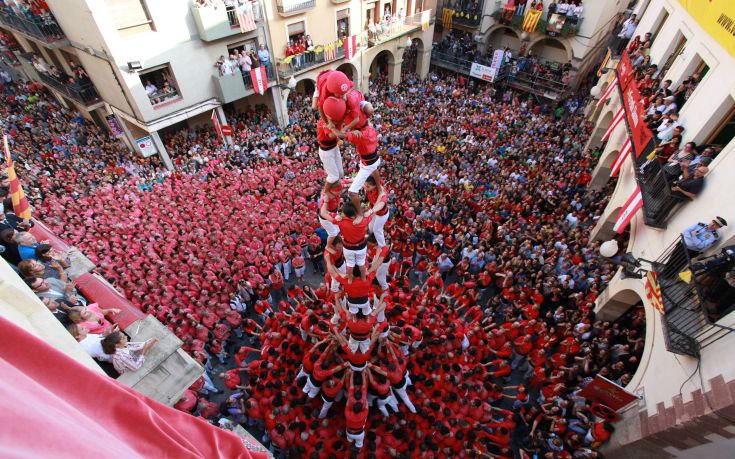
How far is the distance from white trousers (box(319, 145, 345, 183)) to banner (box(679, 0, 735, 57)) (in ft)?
34.7

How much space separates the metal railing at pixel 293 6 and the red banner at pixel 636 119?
16.4 metres

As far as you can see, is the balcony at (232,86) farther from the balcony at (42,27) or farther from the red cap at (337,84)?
the red cap at (337,84)

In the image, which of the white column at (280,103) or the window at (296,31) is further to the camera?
the white column at (280,103)

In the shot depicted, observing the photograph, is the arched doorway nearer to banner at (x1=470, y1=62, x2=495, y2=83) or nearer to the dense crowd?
banner at (x1=470, y1=62, x2=495, y2=83)

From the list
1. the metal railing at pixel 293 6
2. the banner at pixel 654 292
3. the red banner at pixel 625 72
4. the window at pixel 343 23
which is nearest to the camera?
the banner at pixel 654 292

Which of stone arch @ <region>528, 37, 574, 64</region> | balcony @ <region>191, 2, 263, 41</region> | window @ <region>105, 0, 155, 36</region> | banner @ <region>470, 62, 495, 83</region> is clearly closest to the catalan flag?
stone arch @ <region>528, 37, 574, 64</region>

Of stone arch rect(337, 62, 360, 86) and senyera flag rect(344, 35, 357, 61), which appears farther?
stone arch rect(337, 62, 360, 86)

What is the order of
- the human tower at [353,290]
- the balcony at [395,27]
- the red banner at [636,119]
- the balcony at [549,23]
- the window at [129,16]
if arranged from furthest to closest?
the balcony at [395,27] → the balcony at [549,23] → the window at [129,16] → the red banner at [636,119] → the human tower at [353,290]

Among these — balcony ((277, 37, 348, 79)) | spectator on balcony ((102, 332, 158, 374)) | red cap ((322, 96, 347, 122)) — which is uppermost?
red cap ((322, 96, 347, 122))

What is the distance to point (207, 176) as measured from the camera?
60.4 feet

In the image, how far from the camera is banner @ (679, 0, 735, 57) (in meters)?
9.43

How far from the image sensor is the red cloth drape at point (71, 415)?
117 centimetres

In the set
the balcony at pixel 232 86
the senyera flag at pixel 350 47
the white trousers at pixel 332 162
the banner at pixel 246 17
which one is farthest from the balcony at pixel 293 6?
the white trousers at pixel 332 162

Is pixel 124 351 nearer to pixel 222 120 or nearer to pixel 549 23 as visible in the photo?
pixel 222 120
